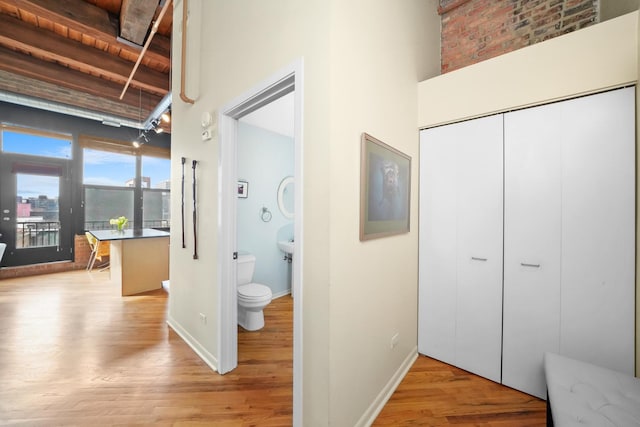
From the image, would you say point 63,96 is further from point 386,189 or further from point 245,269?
point 386,189

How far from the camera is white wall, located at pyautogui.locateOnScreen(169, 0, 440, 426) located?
4.19 ft

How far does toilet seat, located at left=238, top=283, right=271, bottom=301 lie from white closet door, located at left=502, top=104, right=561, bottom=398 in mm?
2134

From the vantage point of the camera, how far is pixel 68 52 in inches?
127

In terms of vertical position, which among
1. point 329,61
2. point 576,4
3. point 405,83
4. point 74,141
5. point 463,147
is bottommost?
point 463,147

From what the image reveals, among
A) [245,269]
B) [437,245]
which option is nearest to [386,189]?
[437,245]

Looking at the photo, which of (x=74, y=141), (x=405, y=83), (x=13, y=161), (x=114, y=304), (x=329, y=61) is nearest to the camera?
(x=329, y=61)

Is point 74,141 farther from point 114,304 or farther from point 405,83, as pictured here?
point 405,83

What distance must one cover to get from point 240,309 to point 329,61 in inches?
103

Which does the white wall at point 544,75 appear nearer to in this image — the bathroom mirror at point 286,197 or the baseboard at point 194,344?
the bathroom mirror at point 286,197

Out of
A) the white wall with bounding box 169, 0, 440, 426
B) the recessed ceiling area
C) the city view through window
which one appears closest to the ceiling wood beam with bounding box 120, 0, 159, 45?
the white wall with bounding box 169, 0, 440, 426

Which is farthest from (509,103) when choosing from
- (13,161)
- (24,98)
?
(13,161)

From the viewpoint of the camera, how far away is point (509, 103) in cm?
179

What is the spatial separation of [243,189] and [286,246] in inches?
41.1

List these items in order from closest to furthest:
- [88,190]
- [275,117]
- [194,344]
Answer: [194,344]
[275,117]
[88,190]
